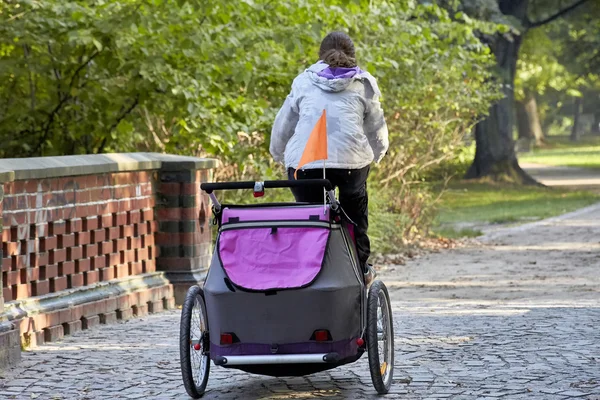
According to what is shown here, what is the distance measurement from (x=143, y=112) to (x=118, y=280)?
3998 millimetres

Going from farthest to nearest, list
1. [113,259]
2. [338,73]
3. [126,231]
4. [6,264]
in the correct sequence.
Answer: [126,231]
[113,259]
[6,264]
[338,73]

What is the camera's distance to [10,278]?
8.43 metres

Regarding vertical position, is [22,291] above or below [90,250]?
below

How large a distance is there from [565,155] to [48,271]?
190 ft

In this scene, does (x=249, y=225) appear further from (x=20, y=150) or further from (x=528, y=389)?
(x=20, y=150)

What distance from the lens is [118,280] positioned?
10.1 meters

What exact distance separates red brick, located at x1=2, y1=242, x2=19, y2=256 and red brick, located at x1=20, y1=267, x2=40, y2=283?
0.56 ft

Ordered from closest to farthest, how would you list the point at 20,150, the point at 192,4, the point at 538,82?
the point at 192,4, the point at 20,150, the point at 538,82

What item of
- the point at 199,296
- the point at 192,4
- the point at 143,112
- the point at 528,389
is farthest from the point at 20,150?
the point at 528,389

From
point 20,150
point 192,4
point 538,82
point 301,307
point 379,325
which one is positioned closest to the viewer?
point 301,307

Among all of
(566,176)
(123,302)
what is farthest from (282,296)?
(566,176)

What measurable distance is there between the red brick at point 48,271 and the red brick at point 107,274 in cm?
84

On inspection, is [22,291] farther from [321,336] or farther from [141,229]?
[321,336]

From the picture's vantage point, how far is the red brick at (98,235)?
981 cm
